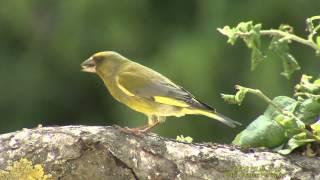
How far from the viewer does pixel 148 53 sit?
211 inches

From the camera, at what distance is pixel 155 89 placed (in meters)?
1.80

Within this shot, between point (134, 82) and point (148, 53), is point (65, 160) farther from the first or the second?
point (148, 53)

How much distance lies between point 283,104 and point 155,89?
23 cm

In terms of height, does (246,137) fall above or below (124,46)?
below

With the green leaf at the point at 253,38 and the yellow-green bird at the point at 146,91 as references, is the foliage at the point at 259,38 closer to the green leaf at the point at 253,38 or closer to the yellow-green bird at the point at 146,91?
the green leaf at the point at 253,38

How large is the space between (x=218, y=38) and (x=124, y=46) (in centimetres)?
49

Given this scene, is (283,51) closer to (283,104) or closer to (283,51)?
(283,51)

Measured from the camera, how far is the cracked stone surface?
5.15ft

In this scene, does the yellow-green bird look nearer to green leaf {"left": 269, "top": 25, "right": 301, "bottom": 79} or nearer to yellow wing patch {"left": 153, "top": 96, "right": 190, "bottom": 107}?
yellow wing patch {"left": 153, "top": 96, "right": 190, "bottom": 107}

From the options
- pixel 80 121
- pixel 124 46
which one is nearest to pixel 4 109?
pixel 80 121

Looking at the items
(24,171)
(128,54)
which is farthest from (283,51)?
(128,54)

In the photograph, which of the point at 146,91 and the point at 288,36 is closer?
the point at 288,36

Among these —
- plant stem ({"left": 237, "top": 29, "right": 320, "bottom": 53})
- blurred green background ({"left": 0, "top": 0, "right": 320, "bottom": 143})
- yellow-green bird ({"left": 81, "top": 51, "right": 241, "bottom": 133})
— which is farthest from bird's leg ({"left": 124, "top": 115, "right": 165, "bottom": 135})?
blurred green background ({"left": 0, "top": 0, "right": 320, "bottom": 143})

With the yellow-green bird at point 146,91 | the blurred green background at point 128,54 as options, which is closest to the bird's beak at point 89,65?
the yellow-green bird at point 146,91
